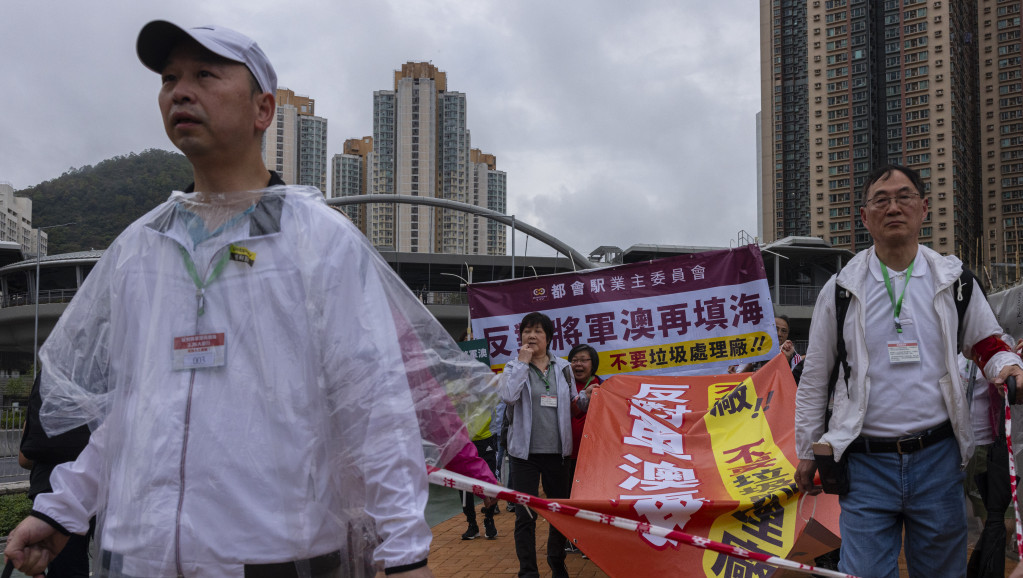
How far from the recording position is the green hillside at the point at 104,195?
62.1 metres

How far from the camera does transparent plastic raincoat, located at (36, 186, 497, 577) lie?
Result: 1748mm

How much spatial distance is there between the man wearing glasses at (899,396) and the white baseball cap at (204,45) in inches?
100

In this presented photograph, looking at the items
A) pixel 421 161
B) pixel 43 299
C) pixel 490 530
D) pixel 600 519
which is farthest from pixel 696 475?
pixel 421 161

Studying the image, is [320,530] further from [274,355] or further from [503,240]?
[503,240]

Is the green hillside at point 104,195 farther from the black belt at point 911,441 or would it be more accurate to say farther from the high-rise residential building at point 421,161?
the black belt at point 911,441

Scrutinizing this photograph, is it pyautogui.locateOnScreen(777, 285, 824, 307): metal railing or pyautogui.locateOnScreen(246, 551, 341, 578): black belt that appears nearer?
pyautogui.locateOnScreen(246, 551, 341, 578): black belt

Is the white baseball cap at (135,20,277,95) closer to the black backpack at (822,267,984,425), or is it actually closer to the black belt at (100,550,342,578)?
the black belt at (100,550,342,578)

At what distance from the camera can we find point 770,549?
16.5 feet

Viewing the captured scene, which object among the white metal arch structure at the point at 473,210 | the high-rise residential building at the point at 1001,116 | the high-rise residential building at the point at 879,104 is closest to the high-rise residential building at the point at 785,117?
the high-rise residential building at the point at 879,104

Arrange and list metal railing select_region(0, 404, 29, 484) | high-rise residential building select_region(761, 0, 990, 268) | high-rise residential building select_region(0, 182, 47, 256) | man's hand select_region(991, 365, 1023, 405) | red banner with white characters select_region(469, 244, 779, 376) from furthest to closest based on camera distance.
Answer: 1. high-rise residential building select_region(0, 182, 47, 256)
2. high-rise residential building select_region(761, 0, 990, 268)
3. metal railing select_region(0, 404, 29, 484)
4. red banner with white characters select_region(469, 244, 779, 376)
5. man's hand select_region(991, 365, 1023, 405)

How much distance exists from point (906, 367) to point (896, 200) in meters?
0.70

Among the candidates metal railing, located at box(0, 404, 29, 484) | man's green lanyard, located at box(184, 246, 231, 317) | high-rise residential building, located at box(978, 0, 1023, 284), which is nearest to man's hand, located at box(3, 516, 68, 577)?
man's green lanyard, located at box(184, 246, 231, 317)

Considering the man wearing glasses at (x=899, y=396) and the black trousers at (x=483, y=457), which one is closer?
the man wearing glasses at (x=899, y=396)

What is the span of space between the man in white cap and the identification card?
6.66ft
